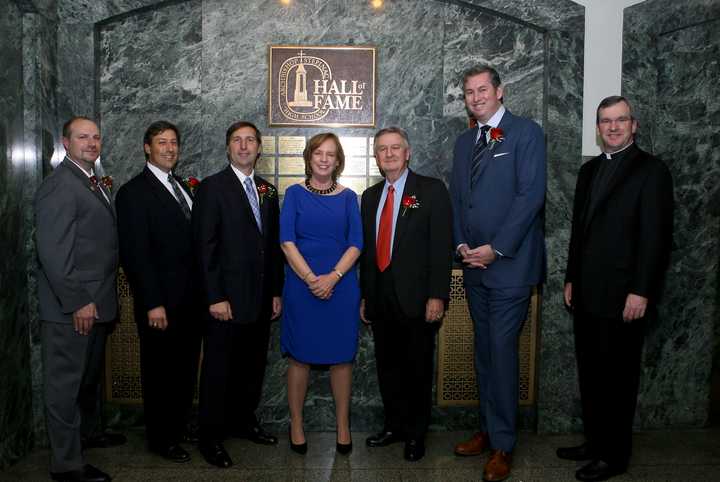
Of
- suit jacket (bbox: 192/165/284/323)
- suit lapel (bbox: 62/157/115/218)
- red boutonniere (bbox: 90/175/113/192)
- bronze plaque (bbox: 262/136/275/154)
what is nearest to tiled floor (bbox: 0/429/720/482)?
suit jacket (bbox: 192/165/284/323)

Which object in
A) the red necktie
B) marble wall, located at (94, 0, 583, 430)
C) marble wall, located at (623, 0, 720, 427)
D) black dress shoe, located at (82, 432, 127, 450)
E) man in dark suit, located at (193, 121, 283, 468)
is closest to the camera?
man in dark suit, located at (193, 121, 283, 468)

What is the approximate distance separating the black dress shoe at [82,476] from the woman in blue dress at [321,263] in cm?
111

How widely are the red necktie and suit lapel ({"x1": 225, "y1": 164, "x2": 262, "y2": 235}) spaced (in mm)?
651

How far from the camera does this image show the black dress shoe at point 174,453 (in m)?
3.16

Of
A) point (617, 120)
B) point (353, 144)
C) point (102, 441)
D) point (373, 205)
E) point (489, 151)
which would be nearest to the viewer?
point (617, 120)

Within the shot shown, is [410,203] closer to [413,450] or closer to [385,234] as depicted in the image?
[385,234]

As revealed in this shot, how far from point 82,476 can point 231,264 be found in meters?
1.27

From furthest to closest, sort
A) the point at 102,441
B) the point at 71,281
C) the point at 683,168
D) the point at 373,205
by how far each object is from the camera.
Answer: the point at 683,168
the point at 102,441
the point at 373,205
the point at 71,281

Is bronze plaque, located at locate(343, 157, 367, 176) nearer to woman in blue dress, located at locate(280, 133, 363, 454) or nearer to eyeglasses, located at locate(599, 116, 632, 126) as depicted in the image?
woman in blue dress, located at locate(280, 133, 363, 454)

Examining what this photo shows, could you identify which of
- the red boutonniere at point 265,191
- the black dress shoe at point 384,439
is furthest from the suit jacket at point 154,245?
the black dress shoe at point 384,439

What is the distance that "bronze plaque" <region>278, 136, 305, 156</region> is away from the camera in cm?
367

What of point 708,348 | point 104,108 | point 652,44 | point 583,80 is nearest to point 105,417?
point 104,108

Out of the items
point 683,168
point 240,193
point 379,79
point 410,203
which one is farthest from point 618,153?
point 240,193

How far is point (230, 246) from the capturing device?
3064 mm
